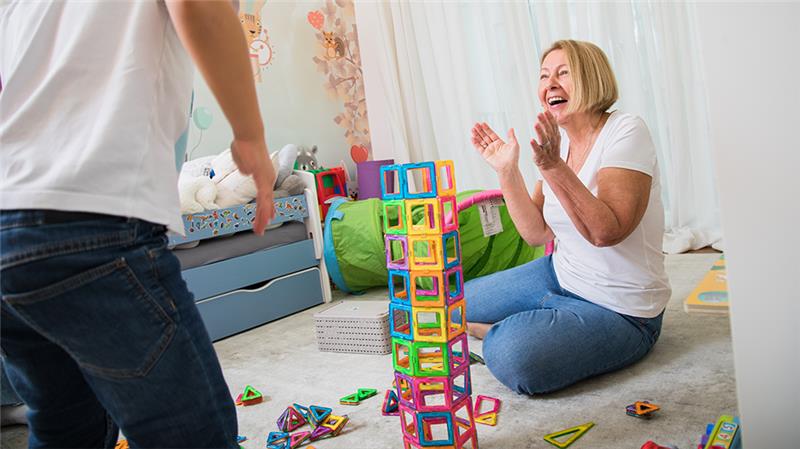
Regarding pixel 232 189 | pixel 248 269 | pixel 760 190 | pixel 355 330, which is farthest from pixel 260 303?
pixel 760 190

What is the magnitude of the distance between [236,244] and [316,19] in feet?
5.99

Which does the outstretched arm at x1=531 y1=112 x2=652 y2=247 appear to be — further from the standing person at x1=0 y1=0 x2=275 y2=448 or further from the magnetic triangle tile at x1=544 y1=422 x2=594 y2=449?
the standing person at x1=0 y1=0 x2=275 y2=448

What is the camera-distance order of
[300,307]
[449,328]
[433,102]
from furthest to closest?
[433,102] → [300,307] → [449,328]

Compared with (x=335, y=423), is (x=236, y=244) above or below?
above

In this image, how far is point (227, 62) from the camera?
659mm

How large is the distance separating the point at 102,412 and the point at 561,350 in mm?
1000

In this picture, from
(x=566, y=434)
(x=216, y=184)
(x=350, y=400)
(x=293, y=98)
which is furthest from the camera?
(x=293, y=98)

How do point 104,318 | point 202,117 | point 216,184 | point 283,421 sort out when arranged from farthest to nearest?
point 202,117 < point 216,184 < point 283,421 < point 104,318

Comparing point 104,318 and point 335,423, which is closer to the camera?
point 104,318

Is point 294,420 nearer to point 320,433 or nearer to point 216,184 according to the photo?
point 320,433

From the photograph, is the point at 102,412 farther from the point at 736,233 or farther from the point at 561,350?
the point at 561,350

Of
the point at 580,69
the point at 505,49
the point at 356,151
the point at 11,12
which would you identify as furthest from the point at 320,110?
the point at 11,12

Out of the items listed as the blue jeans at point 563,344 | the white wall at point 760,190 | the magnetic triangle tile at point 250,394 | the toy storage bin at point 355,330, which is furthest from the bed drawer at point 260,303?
the white wall at point 760,190

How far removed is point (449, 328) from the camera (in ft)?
4.09
